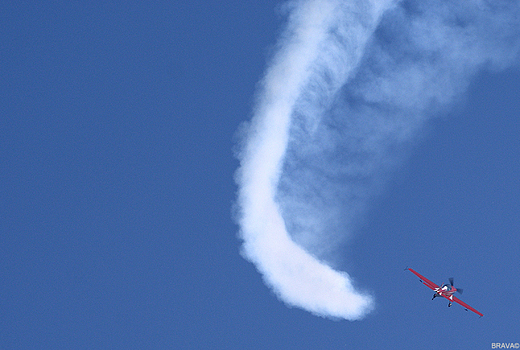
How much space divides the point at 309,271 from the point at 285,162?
9.44 metres

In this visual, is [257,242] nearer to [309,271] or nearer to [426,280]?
[309,271]

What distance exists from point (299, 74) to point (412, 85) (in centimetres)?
1076

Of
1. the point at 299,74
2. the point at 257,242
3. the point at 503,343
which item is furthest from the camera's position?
the point at 503,343

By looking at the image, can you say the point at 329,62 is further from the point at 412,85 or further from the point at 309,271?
the point at 309,271

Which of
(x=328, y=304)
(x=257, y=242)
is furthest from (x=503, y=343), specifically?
(x=257, y=242)

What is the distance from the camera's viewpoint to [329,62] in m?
60.6

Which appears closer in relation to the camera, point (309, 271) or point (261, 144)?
point (261, 144)

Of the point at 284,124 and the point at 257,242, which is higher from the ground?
the point at 284,124

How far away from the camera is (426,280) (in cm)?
6762

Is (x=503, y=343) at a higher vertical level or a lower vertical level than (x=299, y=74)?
lower

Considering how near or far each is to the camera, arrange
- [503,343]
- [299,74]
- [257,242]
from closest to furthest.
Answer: [299,74] < [257,242] < [503,343]

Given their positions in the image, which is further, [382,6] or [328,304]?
[328,304]

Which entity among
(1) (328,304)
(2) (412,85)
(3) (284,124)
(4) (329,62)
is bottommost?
(1) (328,304)

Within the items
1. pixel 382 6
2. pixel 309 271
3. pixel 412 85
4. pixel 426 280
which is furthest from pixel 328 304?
pixel 382 6
